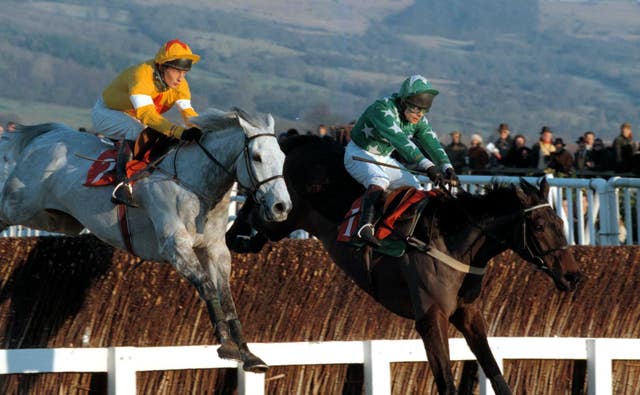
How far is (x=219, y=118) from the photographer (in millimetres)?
7461

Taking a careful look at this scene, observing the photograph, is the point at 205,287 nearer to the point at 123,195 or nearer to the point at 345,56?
the point at 123,195

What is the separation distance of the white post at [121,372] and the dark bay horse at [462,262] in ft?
4.63

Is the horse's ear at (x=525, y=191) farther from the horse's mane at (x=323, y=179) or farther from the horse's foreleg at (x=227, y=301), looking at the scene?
the horse's foreleg at (x=227, y=301)

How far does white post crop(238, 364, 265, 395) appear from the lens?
7648 mm

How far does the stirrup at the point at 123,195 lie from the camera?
7574mm

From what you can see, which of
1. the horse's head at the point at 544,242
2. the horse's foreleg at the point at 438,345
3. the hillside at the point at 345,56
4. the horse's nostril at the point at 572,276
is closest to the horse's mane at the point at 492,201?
the horse's head at the point at 544,242

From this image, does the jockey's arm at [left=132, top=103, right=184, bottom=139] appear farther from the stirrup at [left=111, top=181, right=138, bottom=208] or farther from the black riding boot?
the stirrup at [left=111, top=181, right=138, bottom=208]

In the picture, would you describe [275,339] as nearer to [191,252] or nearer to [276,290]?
[276,290]

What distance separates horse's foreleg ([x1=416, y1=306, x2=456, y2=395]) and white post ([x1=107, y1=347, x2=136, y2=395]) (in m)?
1.60

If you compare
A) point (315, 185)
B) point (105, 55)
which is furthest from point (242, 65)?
point (315, 185)

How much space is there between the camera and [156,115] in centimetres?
759

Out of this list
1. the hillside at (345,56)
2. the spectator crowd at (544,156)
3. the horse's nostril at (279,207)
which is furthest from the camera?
the hillside at (345,56)

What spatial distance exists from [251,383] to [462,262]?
4.56ft

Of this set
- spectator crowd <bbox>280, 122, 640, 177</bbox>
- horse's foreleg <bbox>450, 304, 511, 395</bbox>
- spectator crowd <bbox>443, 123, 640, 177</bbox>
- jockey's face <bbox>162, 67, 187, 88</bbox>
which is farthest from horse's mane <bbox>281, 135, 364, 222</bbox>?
spectator crowd <bbox>443, 123, 640, 177</bbox>
